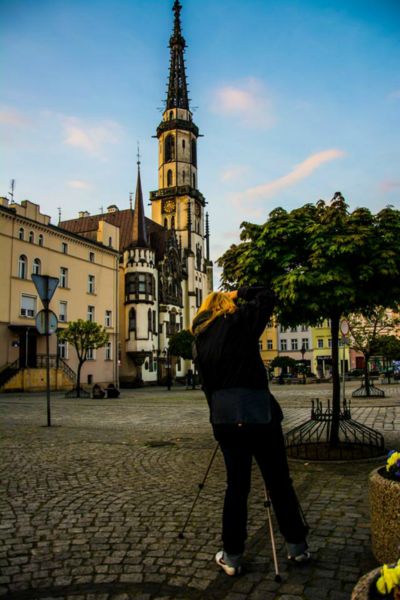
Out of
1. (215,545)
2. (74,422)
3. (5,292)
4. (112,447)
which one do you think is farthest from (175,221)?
(215,545)

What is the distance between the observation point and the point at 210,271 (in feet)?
252

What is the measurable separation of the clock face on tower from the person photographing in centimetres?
6931

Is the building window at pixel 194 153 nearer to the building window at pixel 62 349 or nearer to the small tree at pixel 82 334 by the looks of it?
the building window at pixel 62 349

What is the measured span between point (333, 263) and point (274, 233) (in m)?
1.03

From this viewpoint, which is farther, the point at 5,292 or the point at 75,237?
the point at 75,237

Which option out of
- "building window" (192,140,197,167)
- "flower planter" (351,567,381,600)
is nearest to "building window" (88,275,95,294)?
"building window" (192,140,197,167)

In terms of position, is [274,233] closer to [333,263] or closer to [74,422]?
[333,263]

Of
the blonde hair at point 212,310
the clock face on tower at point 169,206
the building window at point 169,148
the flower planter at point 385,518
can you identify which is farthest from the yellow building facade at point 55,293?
the flower planter at point 385,518

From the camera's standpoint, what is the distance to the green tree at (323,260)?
7.41m

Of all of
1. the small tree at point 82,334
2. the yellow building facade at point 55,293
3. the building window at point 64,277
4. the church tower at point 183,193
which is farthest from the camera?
the church tower at point 183,193

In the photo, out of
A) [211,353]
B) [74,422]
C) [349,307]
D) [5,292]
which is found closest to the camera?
[211,353]

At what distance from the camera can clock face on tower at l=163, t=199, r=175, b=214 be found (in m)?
72.1

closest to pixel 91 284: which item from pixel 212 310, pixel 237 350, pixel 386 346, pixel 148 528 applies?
pixel 386 346

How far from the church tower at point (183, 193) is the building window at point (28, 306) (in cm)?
3121
